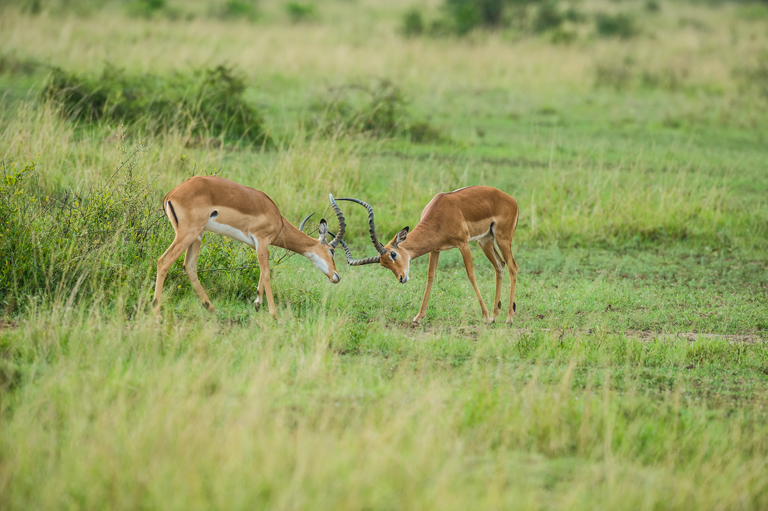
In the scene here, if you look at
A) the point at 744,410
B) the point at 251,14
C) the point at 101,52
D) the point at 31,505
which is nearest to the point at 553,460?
the point at 744,410

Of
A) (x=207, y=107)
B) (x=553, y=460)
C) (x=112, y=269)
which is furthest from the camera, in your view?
(x=207, y=107)

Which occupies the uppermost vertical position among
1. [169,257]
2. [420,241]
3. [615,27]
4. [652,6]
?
[652,6]

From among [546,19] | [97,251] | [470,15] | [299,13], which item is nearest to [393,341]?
[97,251]

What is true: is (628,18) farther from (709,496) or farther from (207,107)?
(709,496)

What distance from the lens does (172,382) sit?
4566 millimetres

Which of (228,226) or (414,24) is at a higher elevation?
(414,24)

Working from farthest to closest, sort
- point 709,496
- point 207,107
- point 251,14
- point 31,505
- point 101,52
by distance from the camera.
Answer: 1. point 251,14
2. point 101,52
3. point 207,107
4. point 709,496
5. point 31,505

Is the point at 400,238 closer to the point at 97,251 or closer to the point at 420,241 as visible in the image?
the point at 420,241

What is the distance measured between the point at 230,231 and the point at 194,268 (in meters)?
0.47

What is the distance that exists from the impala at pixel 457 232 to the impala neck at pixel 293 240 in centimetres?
37

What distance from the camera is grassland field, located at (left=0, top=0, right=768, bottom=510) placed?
365cm

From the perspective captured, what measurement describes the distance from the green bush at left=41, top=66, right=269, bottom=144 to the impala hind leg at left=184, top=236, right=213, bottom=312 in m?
5.10

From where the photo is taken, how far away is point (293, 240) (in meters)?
6.86

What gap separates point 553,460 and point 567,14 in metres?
25.3
